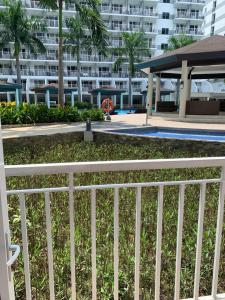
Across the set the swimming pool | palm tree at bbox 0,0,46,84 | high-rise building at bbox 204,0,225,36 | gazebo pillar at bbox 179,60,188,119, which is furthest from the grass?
high-rise building at bbox 204,0,225,36

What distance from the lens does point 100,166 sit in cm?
154

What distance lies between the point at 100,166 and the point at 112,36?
4484cm

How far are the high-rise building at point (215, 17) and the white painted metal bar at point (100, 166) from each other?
5789 centimetres

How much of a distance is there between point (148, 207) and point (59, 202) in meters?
1.30

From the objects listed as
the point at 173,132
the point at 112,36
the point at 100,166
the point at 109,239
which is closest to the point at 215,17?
the point at 112,36

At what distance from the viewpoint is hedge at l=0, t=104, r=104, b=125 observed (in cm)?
1252

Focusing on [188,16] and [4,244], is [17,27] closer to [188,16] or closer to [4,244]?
[4,244]

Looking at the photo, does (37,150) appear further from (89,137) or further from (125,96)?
(125,96)

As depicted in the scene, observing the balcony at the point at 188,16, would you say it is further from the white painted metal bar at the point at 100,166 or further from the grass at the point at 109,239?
the white painted metal bar at the point at 100,166

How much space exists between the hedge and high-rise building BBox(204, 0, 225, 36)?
155ft

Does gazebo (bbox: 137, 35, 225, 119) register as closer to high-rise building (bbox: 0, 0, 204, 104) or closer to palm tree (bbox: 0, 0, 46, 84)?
palm tree (bbox: 0, 0, 46, 84)

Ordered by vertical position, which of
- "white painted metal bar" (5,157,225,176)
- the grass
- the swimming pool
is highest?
"white painted metal bar" (5,157,225,176)

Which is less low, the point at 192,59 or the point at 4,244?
the point at 192,59

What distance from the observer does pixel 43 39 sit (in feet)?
131
